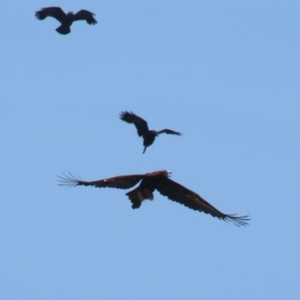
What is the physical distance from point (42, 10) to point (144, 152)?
4.84 metres

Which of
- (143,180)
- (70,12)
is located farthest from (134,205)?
(70,12)

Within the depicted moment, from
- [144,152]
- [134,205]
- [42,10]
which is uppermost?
[42,10]

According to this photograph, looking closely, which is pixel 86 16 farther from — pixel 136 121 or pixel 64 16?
pixel 136 121

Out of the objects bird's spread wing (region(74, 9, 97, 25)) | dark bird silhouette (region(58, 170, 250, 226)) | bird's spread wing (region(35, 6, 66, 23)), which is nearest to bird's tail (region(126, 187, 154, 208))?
dark bird silhouette (region(58, 170, 250, 226))

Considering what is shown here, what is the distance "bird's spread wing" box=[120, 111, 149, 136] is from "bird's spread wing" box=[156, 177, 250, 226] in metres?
2.19

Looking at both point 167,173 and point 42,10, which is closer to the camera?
point 167,173

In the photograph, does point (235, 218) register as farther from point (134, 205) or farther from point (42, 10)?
point (42, 10)

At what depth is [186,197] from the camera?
24.5 meters

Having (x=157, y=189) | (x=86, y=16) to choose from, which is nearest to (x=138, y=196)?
(x=157, y=189)

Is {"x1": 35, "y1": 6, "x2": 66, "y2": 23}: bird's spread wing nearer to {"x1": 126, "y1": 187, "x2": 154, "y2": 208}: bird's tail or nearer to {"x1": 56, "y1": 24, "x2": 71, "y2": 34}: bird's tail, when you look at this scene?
{"x1": 56, "y1": 24, "x2": 71, "y2": 34}: bird's tail

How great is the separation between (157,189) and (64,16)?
6086mm

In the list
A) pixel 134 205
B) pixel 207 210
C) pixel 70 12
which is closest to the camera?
pixel 134 205

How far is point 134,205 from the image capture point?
23.1m

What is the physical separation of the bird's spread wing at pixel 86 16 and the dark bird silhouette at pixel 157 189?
19.2 feet
